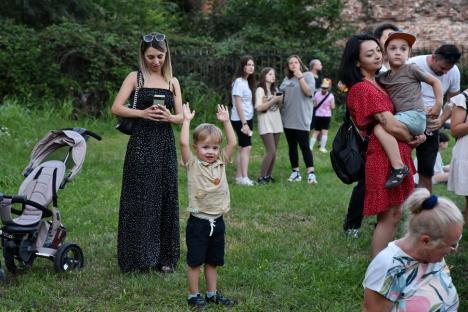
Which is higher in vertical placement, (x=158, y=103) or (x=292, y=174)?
(x=158, y=103)

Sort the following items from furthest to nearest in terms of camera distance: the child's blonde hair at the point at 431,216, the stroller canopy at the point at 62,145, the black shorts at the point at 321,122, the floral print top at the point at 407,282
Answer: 1. the black shorts at the point at 321,122
2. the stroller canopy at the point at 62,145
3. the floral print top at the point at 407,282
4. the child's blonde hair at the point at 431,216

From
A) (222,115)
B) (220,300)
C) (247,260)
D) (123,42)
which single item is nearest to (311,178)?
(247,260)

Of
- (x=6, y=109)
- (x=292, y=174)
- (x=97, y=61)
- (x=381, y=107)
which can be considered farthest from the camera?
(x=97, y=61)

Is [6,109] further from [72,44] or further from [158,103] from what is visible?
[158,103]

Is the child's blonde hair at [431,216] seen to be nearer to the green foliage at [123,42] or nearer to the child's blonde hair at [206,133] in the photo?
the child's blonde hair at [206,133]

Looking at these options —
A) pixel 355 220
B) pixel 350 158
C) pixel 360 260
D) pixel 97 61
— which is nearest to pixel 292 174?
pixel 355 220

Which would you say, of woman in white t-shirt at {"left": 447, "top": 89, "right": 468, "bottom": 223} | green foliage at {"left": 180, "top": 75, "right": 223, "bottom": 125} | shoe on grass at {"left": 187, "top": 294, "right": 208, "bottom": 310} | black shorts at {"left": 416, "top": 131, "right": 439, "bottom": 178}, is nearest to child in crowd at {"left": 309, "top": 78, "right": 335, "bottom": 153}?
green foliage at {"left": 180, "top": 75, "right": 223, "bottom": 125}

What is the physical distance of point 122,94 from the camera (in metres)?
6.02

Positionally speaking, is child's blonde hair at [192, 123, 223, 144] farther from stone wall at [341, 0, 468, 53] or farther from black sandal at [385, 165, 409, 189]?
stone wall at [341, 0, 468, 53]

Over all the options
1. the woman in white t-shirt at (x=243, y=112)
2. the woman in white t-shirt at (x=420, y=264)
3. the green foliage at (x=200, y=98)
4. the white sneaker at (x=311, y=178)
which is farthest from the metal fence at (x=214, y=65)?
the woman in white t-shirt at (x=420, y=264)

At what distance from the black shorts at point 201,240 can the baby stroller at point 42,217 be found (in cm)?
144

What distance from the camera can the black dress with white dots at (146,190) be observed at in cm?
608

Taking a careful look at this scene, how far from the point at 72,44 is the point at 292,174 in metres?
7.10

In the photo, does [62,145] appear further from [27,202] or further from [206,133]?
[206,133]
